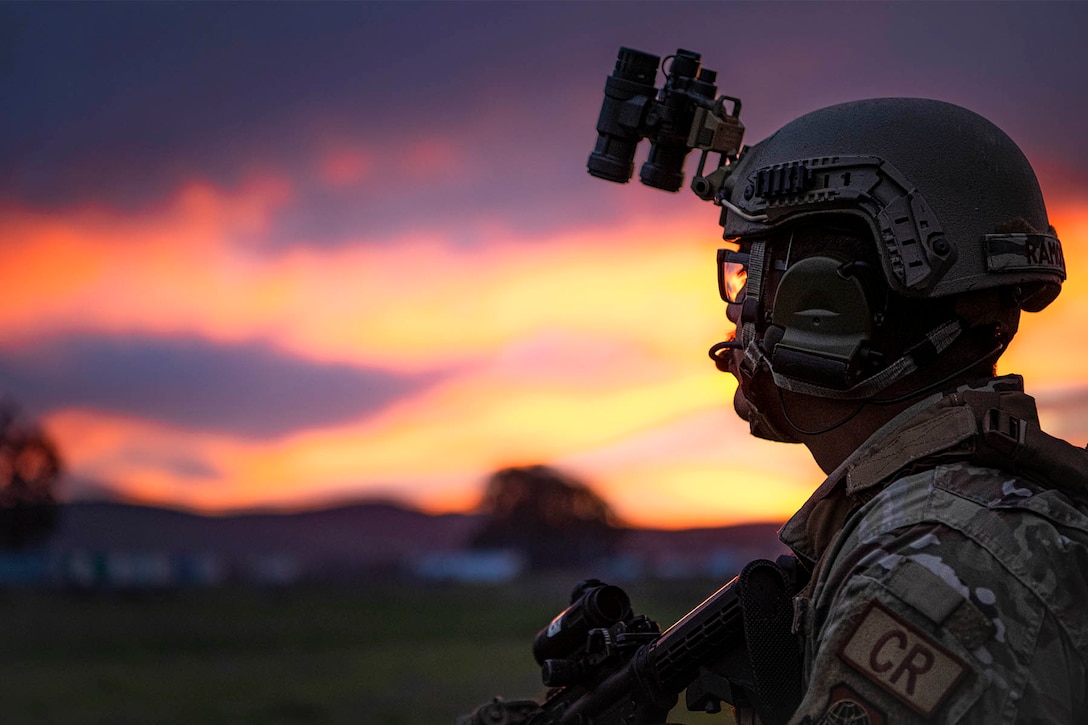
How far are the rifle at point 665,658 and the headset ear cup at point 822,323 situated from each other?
577 mm

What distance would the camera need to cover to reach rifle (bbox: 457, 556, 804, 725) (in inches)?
134

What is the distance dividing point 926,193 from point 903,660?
49.3 inches

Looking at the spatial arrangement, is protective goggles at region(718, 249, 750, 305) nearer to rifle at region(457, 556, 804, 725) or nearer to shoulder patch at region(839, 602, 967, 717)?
rifle at region(457, 556, 804, 725)

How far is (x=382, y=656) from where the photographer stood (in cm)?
3428

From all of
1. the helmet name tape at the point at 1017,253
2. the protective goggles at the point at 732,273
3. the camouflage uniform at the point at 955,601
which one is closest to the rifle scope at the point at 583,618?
the protective goggles at the point at 732,273

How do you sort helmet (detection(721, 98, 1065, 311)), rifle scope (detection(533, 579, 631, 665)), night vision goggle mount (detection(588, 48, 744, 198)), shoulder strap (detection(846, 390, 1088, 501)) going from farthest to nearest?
rifle scope (detection(533, 579, 631, 665)) → night vision goggle mount (detection(588, 48, 744, 198)) → helmet (detection(721, 98, 1065, 311)) → shoulder strap (detection(846, 390, 1088, 501))

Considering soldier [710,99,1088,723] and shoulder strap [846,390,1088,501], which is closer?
soldier [710,99,1088,723]

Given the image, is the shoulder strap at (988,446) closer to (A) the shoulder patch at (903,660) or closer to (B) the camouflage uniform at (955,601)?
(B) the camouflage uniform at (955,601)

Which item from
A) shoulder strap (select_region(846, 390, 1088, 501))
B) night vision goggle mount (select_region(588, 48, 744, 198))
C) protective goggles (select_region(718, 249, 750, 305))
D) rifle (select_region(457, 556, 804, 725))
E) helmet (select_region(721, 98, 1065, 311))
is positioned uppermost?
night vision goggle mount (select_region(588, 48, 744, 198))

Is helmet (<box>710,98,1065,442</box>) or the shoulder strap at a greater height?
helmet (<box>710,98,1065,442</box>)

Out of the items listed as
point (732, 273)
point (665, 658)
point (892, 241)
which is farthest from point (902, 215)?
point (665, 658)

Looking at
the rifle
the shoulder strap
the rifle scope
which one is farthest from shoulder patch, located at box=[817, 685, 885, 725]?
the rifle scope

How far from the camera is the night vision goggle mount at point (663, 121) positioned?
A: 12.7ft

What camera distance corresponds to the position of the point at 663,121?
3.99m
